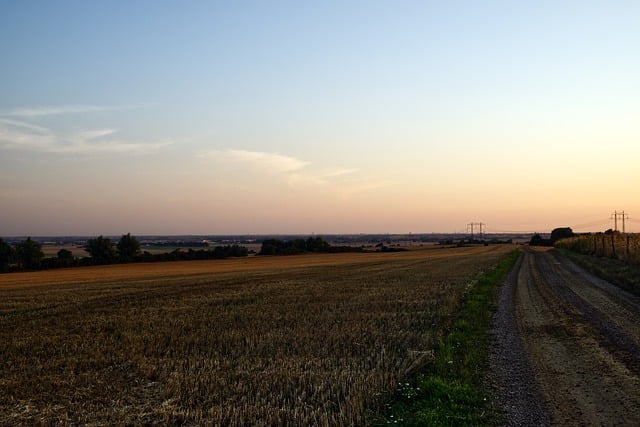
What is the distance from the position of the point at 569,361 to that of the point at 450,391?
4.06 metres

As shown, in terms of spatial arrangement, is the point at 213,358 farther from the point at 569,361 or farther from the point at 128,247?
the point at 128,247

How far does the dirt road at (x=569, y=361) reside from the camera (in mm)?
8414

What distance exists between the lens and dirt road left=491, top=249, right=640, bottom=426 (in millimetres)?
8414

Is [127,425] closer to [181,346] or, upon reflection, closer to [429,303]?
[181,346]

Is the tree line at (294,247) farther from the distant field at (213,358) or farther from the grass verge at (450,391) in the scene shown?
the grass verge at (450,391)

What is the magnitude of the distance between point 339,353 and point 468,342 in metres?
3.62

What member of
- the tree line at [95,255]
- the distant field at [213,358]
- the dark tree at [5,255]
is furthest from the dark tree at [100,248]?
the distant field at [213,358]

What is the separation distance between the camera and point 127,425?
8062mm

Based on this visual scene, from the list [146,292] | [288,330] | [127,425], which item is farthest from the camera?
[146,292]

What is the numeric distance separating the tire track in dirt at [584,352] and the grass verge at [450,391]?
1.03m

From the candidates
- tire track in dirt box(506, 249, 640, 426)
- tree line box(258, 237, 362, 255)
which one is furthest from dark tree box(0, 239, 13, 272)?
tire track in dirt box(506, 249, 640, 426)

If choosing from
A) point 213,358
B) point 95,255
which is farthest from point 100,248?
point 213,358

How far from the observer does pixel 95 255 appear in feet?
314

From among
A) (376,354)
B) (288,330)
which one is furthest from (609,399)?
(288,330)
